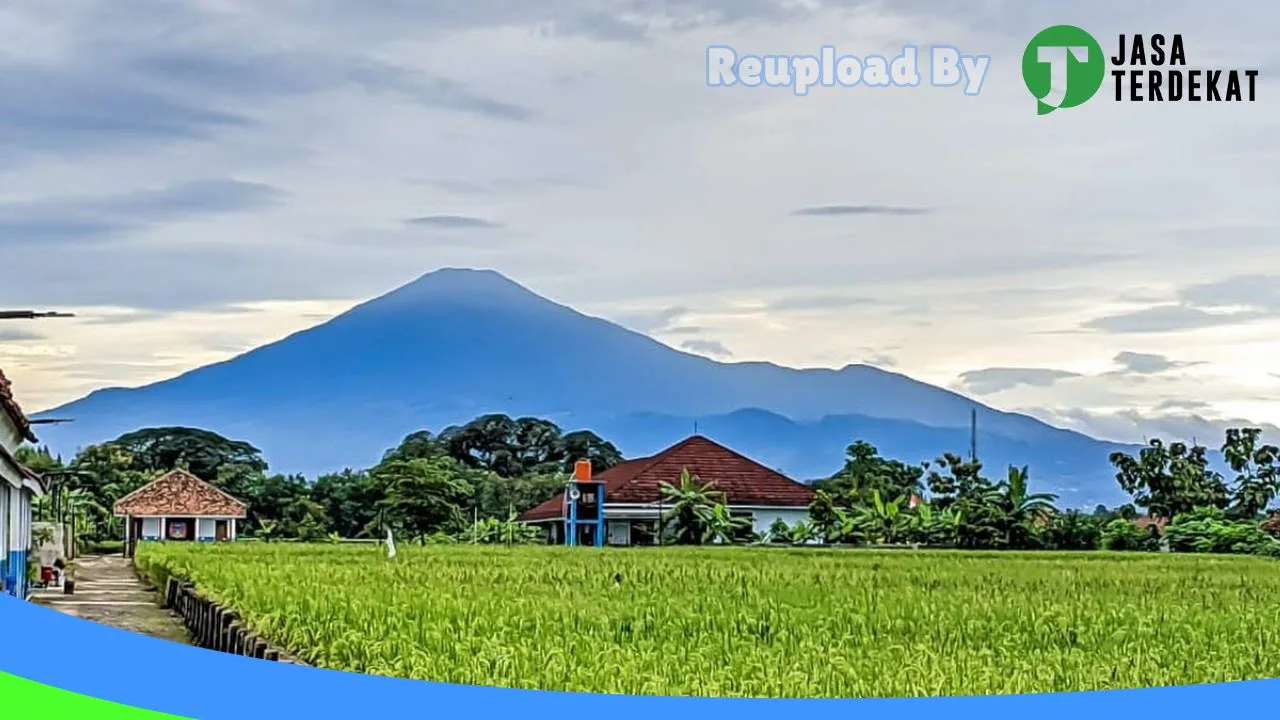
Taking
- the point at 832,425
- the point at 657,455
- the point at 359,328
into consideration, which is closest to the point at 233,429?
the point at 359,328

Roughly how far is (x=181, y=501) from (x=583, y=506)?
4.28 feet

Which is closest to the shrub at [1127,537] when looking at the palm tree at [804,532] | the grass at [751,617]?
the grass at [751,617]

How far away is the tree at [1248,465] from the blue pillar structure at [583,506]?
75.2 inches

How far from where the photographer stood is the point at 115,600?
6.27 m

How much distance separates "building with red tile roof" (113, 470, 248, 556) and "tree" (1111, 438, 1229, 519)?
266cm

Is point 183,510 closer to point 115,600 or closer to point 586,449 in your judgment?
point 115,600

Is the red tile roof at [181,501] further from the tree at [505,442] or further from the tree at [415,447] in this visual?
the tree at [505,442]

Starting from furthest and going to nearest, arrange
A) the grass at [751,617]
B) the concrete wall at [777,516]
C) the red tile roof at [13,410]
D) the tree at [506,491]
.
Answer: the concrete wall at [777,516] → the tree at [506,491] → the red tile roof at [13,410] → the grass at [751,617]

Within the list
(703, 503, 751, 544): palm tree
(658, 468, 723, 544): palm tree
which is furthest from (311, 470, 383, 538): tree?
(703, 503, 751, 544): palm tree

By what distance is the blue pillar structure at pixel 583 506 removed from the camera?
6.49m

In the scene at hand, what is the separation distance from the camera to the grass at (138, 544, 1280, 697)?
5.15 metres

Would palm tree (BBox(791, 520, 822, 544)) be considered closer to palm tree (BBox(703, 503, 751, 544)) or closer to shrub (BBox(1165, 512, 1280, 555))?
palm tree (BBox(703, 503, 751, 544))

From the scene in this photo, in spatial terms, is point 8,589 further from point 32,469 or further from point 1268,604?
point 1268,604

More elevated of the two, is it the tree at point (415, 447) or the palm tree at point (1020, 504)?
the tree at point (415, 447)
